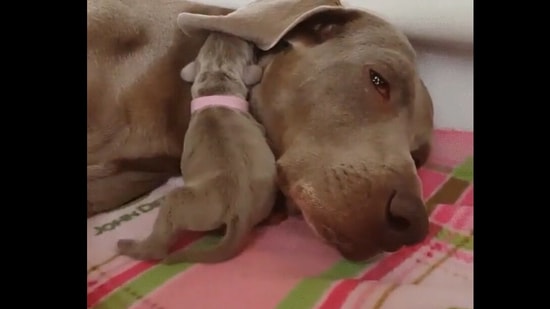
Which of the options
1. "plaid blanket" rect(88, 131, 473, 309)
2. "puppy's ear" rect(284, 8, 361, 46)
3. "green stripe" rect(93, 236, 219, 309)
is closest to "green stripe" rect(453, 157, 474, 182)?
"plaid blanket" rect(88, 131, 473, 309)

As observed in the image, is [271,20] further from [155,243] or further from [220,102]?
[155,243]

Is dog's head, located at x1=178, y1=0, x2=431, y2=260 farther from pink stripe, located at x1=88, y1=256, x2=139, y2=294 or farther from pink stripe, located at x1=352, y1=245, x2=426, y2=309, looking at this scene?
pink stripe, located at x1=88, y1=256, x2=139, y2=294

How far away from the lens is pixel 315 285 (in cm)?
93

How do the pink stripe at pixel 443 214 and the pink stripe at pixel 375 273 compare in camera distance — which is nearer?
the pink stripe at pixel 375 273

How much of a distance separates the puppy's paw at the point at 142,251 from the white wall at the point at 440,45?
38cm

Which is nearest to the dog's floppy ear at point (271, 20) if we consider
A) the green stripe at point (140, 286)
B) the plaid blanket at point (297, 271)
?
the plaid blanket at point (297, 271)

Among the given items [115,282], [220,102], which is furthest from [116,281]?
[220,102]

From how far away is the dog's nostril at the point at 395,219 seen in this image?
3.16 feet

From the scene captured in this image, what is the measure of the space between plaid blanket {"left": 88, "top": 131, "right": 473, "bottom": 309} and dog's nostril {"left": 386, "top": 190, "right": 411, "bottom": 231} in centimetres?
4

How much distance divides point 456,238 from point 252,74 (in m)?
0.34

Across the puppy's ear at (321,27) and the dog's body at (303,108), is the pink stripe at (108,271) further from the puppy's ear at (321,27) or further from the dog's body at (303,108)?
the puppy's ear at (321,27)

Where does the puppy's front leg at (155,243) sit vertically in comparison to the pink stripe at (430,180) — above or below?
below

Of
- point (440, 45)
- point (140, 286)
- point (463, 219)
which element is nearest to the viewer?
point (140, 286)
